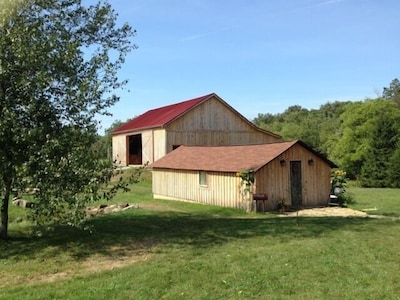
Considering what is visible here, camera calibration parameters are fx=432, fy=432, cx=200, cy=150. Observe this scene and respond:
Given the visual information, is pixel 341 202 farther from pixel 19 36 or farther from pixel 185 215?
pixel 19 36

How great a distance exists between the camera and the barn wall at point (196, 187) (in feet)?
68.9

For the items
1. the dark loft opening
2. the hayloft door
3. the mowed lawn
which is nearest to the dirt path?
the hayloft door

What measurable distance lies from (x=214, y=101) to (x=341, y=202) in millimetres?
18036

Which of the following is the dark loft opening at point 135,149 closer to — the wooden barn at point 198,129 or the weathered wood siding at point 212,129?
the wooden barn at point 198,129

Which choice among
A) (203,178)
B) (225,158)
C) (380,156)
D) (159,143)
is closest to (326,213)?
(225,158)

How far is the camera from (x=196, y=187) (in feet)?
77.6

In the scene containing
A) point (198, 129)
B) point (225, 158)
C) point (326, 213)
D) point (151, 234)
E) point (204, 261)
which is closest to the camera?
point (204, 261)

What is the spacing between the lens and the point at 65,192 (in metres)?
9.92

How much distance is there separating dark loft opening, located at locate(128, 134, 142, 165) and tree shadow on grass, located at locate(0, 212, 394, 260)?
27.7 meters

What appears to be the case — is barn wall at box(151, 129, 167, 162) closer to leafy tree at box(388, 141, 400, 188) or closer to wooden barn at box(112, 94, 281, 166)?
wooden barn at box(112, 94, 281, 166)

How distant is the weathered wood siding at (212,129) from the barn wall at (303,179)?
15955 millimetres

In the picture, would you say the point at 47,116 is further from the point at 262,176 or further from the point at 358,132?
the point at 358,132

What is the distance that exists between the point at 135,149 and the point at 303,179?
27.5 m

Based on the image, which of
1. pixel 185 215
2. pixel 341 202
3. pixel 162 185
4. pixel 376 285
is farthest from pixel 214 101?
pixel 376 285
